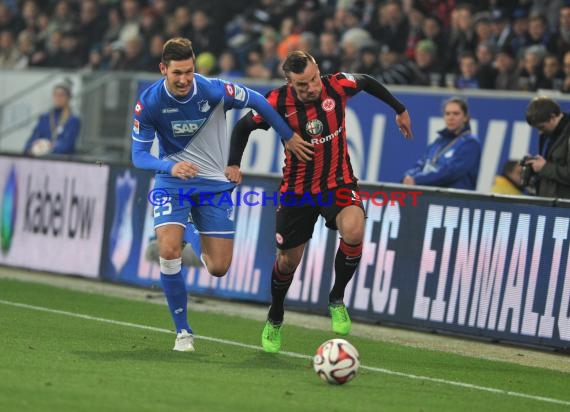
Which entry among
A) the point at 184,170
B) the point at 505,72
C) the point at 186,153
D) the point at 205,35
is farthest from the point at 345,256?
the point at 205,35

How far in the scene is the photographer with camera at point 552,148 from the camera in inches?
444

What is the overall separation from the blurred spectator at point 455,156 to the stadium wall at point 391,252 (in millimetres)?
605

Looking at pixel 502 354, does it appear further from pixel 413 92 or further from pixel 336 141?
pixel 413 92

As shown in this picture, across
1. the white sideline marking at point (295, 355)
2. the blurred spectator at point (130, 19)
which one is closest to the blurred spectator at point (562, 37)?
the white sideline marking at point (295, 355)

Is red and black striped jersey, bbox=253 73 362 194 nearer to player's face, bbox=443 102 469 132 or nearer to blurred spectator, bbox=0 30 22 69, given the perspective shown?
player's face, bbox=443 102 469 132

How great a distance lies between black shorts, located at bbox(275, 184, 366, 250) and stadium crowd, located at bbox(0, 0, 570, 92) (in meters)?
5.03

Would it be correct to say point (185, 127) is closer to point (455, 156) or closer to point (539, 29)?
point (455, 156)

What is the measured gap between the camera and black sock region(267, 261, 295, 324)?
9734 millimetres

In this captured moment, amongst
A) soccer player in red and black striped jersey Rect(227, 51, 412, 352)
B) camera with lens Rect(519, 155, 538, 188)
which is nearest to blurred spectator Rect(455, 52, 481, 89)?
camera with lens Rect(519, 155, 538, 188)

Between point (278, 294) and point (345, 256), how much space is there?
634 millimetres

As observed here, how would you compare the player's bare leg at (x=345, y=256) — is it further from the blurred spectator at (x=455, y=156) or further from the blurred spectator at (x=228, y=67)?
the blurred spectator at (x=228, y=67)

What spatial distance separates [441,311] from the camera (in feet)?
38.4

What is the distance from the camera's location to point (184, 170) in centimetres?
868

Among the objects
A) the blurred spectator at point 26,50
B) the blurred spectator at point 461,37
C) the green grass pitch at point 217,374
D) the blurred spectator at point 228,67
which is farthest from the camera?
the blurred spectator at point 26,50
